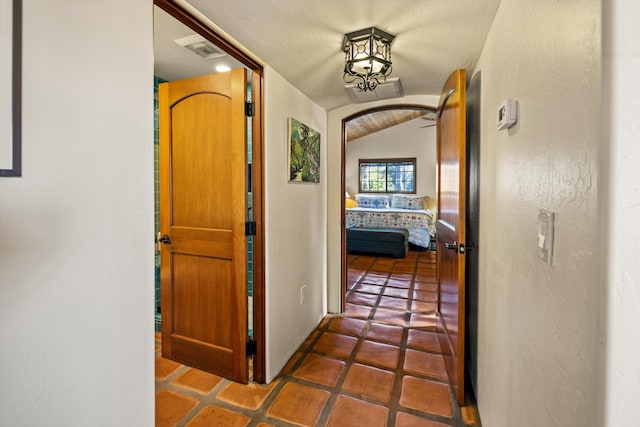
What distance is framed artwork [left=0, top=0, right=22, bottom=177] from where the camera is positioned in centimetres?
71

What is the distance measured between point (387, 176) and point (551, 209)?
25.4 ft

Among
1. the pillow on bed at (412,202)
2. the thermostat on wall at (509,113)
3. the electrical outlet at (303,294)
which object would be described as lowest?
the electrical outlet at (303,294)

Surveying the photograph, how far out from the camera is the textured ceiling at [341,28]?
4.22 ft

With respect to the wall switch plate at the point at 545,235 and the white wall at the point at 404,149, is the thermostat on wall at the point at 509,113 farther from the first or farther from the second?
the white wall at the point at 404,149

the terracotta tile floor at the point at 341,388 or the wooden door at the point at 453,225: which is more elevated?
the wooden door at the point at 453,225

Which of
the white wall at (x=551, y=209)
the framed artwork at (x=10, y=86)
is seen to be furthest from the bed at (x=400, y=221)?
the framed artwork at (x=10, y=86)

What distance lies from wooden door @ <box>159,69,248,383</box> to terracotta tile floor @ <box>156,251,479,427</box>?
7.2 inches

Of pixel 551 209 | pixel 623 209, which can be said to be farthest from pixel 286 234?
pixel 623 209

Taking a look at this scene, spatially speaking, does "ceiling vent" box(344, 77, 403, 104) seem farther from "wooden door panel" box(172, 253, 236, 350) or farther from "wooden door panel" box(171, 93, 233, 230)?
"wooden door panel" box(172, 253, 236, 350)

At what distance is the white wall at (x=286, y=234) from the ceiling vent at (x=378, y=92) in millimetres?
362

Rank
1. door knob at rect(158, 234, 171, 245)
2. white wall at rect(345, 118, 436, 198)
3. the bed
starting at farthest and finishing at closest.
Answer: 1. white wall at rect(345, 118, 436, 198)
2. the bed
3. door knob at rect(158, 234, 171, 245)

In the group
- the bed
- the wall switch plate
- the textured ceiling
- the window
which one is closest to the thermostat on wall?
the wall switch plate

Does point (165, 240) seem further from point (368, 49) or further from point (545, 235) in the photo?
point (545, 235)

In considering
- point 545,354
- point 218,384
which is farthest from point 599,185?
point 218,384
